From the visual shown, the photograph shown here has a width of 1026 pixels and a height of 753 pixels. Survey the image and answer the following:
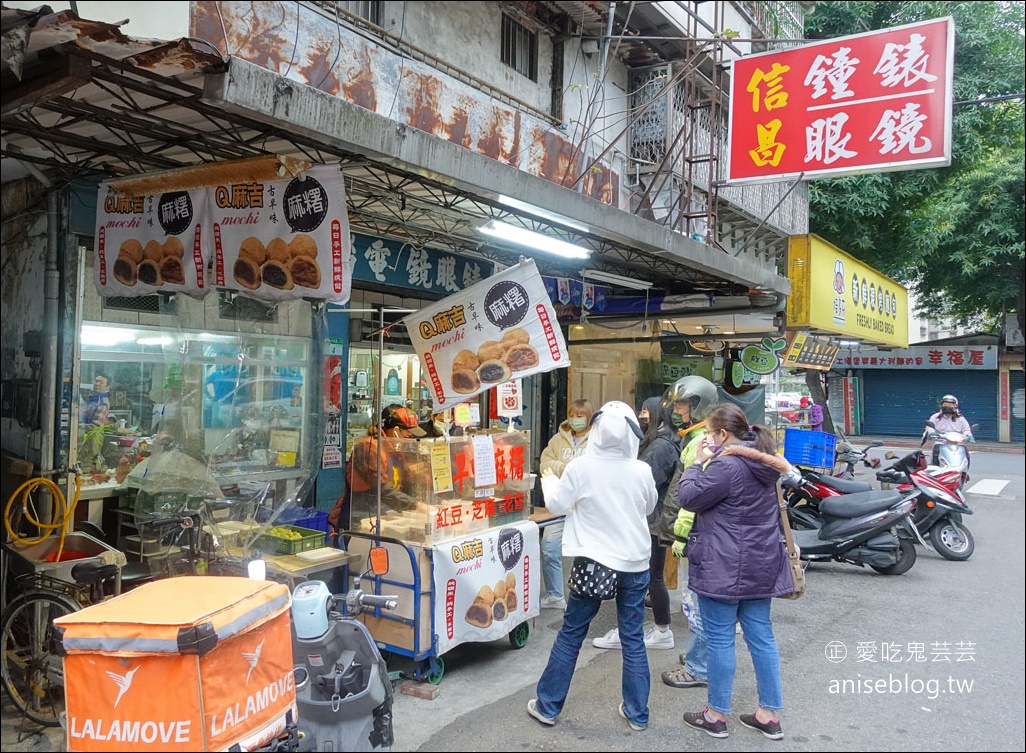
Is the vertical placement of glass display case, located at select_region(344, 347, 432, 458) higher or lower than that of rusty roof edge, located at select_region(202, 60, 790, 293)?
lower

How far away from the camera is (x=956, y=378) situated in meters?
22.7

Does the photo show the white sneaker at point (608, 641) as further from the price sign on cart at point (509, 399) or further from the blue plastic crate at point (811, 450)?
the blue plastic crate at point (811, 450)

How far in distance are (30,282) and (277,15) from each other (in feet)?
10.1

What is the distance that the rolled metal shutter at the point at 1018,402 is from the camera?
2345 centimetres

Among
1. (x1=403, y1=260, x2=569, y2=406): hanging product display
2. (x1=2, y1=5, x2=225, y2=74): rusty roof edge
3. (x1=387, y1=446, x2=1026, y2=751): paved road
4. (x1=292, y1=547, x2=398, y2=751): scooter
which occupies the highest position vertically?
(x1=2, y1=5, x2=225, y2=74): rusty roof edge

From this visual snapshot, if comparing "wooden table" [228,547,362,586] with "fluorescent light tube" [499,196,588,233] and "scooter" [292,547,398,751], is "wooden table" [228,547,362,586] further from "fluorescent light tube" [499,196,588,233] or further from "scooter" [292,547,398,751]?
"fluorescent light tube" [499,196,588,233]

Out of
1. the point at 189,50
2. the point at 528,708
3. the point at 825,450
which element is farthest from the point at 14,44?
the point at 825,450

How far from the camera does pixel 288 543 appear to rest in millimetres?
5293

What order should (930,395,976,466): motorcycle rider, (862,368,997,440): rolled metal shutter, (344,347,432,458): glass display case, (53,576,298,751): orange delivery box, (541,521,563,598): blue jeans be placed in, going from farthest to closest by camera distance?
(862,368,997,440): rolled metal shutter < (930,395,976,466): motorcycle rider < (344,347,432,458): glass display case < (541,521,563,598): blue jeans < (53,576,298,751): orange delivery box

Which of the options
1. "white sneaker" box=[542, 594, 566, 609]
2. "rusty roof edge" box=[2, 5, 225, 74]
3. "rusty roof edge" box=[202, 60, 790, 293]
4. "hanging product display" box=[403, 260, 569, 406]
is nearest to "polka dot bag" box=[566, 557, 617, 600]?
"hanging product display" box=[403, 260, 569, 406]

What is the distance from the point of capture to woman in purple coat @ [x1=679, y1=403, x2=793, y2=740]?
4246 millimetres

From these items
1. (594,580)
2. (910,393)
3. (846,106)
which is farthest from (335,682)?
(910,393)

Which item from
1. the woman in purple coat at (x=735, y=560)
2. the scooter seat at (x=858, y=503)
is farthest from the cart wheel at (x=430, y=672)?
the scooter seat at (x=858, y=503)

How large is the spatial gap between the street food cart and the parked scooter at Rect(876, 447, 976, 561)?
18.5 ft
